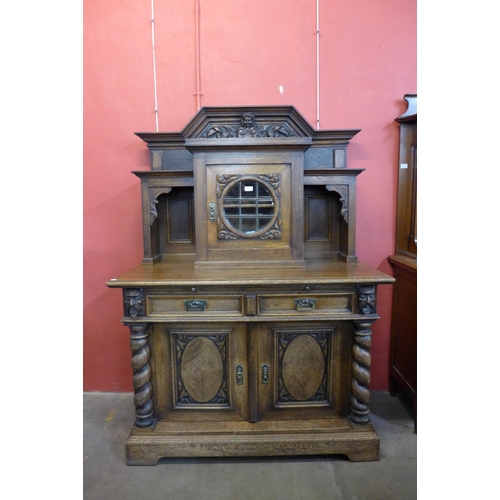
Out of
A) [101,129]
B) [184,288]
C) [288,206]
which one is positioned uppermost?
[101,129]

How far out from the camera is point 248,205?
6.31 feet

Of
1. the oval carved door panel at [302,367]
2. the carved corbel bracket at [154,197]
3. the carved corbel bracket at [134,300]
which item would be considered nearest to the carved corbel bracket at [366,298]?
the oval carved door panel at [302,367]

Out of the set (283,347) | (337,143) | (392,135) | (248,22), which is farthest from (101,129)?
(392,135)

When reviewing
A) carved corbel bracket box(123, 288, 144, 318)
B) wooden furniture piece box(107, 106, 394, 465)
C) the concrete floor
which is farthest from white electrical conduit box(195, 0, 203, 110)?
the concrete floor

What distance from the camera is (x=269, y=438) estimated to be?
1.71 meters

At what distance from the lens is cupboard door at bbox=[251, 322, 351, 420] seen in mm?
1754

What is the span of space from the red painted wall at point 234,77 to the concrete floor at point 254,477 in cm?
134

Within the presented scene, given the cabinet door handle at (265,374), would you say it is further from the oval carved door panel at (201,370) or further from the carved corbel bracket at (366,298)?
the carved corbel bracket at (366,298)

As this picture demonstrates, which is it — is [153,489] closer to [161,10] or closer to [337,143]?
[337,143]

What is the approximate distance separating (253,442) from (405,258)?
5.15ft

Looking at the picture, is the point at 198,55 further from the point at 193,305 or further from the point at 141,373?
→ the point at 141,373

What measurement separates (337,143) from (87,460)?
253cm

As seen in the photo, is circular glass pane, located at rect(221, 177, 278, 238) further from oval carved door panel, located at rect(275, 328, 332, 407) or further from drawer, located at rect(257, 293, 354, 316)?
oval carved door panel, located at rect(275, 328, 332, 407)

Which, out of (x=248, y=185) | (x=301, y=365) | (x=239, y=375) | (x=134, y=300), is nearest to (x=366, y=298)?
(x=301, y=365)
